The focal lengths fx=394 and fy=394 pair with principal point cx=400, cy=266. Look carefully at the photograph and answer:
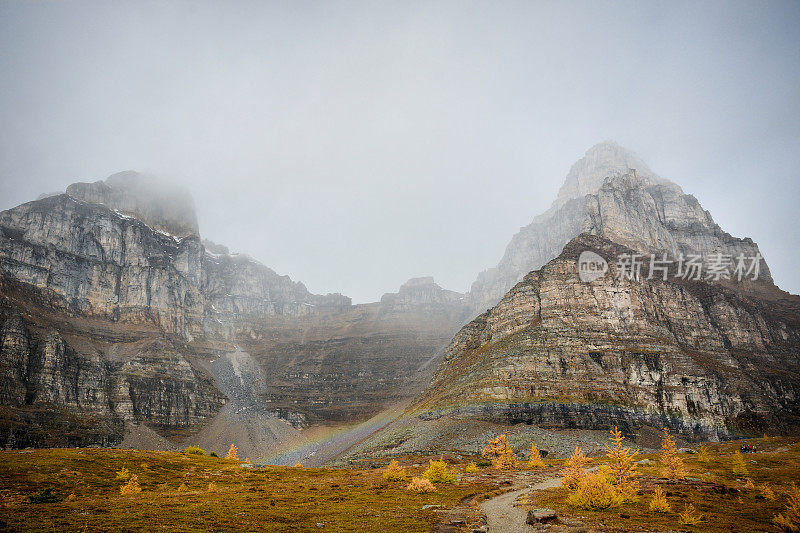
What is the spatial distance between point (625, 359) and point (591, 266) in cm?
4045

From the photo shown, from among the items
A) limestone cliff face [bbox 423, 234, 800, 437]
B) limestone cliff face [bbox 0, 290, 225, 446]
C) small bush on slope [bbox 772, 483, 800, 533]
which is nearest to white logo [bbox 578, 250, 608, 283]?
limestone cliff face [bbox 423, 234, 800, 437]

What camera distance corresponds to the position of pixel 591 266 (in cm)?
14912

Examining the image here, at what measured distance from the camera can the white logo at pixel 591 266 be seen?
145000 millimetres

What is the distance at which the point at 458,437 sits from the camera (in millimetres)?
99062

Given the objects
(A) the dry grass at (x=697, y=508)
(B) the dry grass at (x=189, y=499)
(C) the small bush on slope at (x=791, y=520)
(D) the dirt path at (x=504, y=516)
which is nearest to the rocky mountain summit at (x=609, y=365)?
(B) the dry grass at (x=189, y=499)

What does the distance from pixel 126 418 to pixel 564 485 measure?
7278 inches

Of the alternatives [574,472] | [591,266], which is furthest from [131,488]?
[591,266]

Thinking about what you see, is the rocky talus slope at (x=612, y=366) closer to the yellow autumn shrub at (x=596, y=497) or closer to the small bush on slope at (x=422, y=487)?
the small bush on slope at (x=422, y=487)

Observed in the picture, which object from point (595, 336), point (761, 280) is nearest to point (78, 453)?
point (595, 336)

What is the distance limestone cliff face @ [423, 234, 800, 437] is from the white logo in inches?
86.1

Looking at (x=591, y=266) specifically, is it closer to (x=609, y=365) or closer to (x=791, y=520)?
(x=609, y=365)

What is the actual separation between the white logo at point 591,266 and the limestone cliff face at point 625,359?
2.19 metres

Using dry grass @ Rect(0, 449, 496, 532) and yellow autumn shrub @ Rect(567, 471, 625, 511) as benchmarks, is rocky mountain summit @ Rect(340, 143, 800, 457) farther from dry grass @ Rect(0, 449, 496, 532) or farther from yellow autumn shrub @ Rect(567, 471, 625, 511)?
yellow autumn shrub @ Rect(567, 471, 625, 511)

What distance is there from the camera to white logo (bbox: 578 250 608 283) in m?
145
